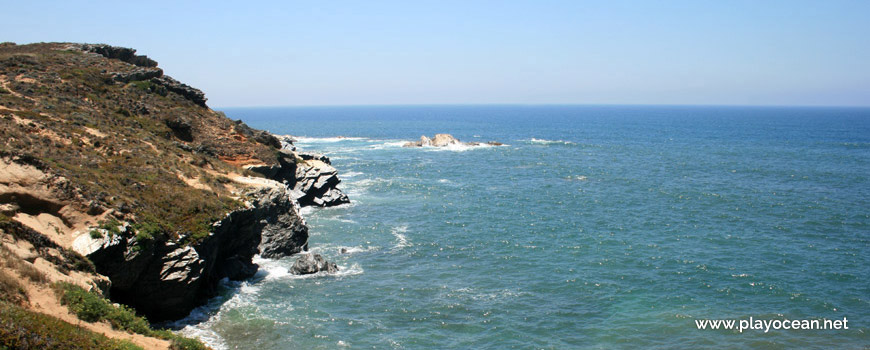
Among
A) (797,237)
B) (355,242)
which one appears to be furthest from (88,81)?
(797,237)

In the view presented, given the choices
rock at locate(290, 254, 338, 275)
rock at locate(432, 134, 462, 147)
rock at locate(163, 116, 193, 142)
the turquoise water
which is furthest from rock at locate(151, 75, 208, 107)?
rock at locate(432, 134, 462, 147)

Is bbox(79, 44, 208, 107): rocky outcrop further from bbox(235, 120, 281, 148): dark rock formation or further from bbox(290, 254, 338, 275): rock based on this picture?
bbox(290, 254, 338, 275): rock

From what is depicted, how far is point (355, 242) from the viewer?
168 feet

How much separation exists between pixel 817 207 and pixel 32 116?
8051 cm

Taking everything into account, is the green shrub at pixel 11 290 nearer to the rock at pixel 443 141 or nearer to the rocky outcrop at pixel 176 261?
the rocky outcrop at pixel 176 261

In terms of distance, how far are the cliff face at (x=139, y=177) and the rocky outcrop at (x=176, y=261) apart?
8 cm

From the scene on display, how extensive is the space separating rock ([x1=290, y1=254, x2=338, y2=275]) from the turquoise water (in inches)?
34.1

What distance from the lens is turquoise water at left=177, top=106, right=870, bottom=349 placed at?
105 ft

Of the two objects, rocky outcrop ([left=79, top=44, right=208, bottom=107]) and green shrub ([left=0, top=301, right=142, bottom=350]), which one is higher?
rocky outcrop ([left=79, top=44, right=208, bottom=107])

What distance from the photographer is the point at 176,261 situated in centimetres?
3173

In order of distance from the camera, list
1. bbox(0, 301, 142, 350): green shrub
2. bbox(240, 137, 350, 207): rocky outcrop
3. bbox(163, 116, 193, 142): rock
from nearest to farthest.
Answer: bbox(0, 301, 142, 350): green shrub < bbox(163, 116, 193, 142): rock < bbox(240, 137, 350, 207): rocky outcrop

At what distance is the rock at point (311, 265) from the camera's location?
41938 millimetres

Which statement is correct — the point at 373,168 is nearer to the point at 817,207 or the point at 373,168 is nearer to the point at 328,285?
the point at 328,285

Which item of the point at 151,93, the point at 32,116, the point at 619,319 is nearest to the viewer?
the point at 619,319
